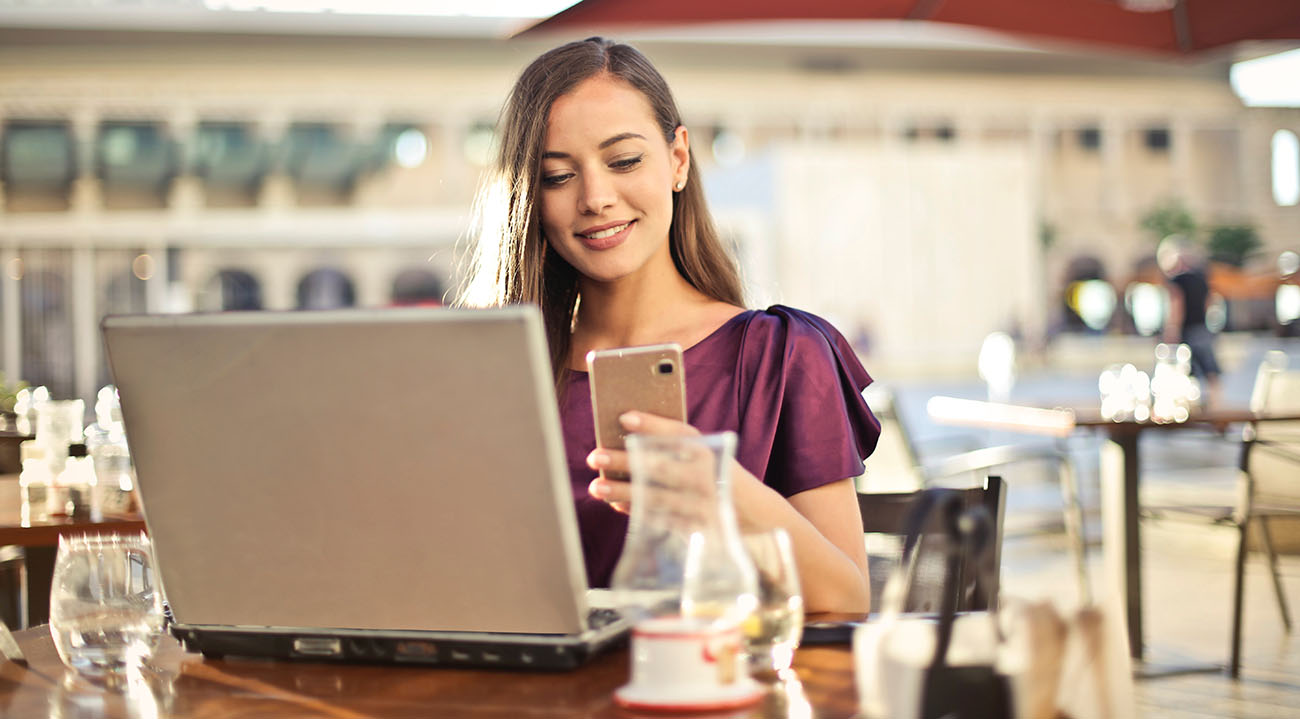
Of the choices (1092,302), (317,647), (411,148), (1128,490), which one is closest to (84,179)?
(411,148)

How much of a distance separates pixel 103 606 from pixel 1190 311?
1048 cm

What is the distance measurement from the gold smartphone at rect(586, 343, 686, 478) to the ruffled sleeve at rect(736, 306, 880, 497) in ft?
1.65

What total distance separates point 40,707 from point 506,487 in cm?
41

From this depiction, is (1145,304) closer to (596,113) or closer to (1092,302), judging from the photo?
(1092,302)

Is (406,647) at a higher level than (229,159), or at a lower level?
lower

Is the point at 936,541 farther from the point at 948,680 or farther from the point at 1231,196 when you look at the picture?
the point at 1231,196

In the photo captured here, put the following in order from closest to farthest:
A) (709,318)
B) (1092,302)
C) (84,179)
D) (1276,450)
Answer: (709,318), (1276,450), (84,179), (1092,302)

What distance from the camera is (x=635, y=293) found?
1.91 metres

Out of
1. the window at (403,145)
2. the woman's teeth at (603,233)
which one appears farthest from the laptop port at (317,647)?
the window at (403,145)

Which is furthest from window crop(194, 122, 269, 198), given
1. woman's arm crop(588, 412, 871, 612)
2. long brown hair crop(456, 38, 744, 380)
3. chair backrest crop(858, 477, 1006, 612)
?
woman's arm crop(588, 412, 871, 612)

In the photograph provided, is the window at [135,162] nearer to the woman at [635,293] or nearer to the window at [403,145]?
the window at [403,145]

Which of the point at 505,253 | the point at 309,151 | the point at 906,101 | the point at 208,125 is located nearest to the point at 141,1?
the point at 208,125

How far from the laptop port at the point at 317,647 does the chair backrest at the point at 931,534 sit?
22.6 inches

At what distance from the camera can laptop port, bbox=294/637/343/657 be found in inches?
44.2
